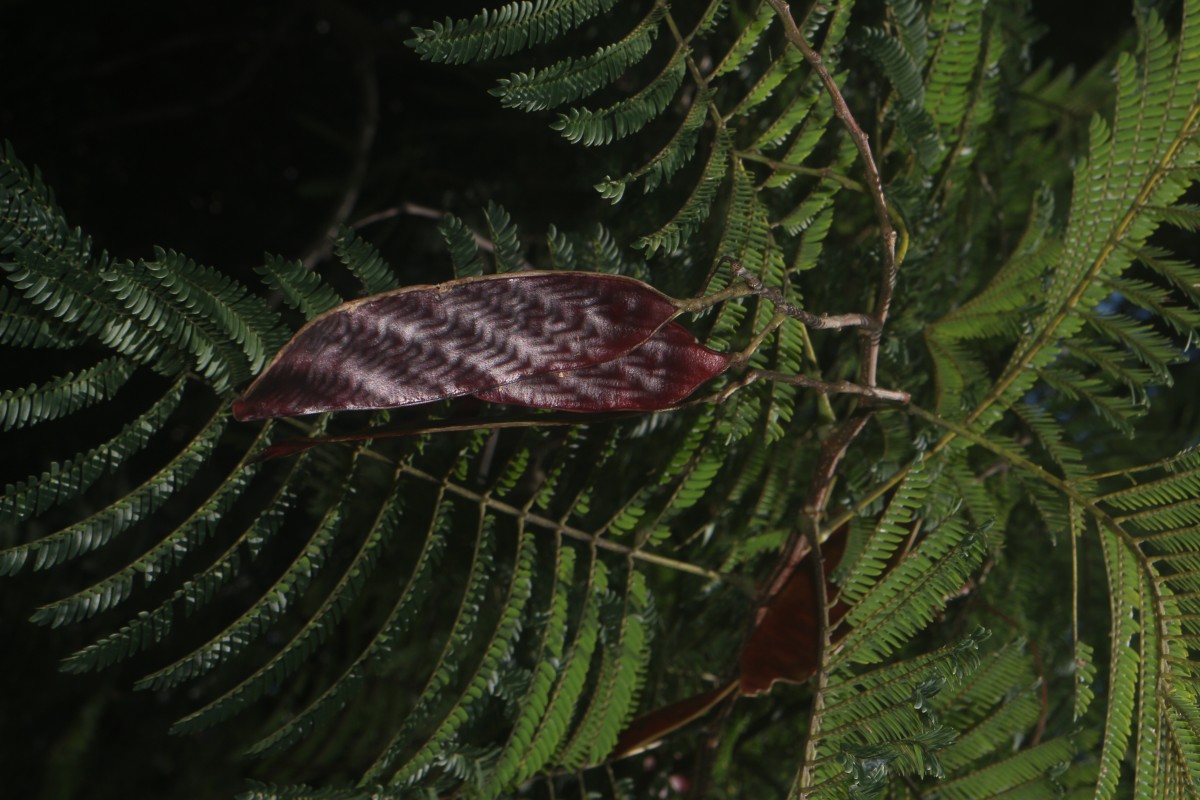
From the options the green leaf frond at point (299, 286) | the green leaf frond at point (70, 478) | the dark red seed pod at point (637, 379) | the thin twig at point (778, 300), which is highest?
the thin twig at point (778, 300)

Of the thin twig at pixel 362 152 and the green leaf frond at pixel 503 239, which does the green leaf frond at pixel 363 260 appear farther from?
the thin twig at pixel 362 152

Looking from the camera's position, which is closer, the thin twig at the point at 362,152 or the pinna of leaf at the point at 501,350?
the pinna of leaf at the point at 501,350

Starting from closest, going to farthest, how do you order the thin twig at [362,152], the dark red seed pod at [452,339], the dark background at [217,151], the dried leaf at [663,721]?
the dark red seed pod at [452,339] < the dried leaf at [663,721] < the dark background at [217,151] < the thin twig at [362,152]

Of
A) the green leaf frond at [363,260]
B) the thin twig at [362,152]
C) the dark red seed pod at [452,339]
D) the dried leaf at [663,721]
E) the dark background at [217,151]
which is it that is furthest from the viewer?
the thin twig at [362,152]

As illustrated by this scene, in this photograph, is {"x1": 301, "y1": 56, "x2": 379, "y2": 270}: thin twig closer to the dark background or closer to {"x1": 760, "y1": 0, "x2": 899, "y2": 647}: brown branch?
the dark background

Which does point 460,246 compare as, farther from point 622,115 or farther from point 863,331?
point 863,331

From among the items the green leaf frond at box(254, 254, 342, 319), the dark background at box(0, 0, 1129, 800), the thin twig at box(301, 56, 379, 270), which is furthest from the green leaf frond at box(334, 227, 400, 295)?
the thin twig at box(301, 56, 379, 270)

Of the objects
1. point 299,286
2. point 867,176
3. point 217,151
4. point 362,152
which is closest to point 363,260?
point 299,286

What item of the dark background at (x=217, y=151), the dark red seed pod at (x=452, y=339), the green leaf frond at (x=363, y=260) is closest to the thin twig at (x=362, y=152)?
the dark background at (x=217, y=151)

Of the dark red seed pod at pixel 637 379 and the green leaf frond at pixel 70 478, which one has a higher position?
the dark red seed pod at pixel 637 379
